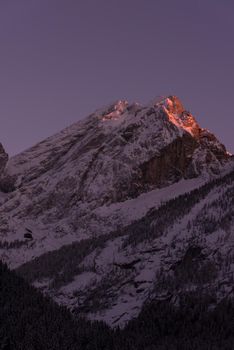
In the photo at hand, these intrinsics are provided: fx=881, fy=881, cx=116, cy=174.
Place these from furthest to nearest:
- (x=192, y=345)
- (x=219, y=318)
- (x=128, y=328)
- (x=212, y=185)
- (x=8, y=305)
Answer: (x=212, y=185) → (x=8, y=305) → (x=128, y=328) → (x=219, y=318) → (x=192, y=345)

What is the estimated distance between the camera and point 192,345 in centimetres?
11562

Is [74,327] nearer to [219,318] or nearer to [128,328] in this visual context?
[128,328]

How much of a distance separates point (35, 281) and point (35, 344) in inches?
2236

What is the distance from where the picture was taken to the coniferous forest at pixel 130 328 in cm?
12044

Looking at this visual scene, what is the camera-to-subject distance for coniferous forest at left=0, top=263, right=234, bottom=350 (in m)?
120

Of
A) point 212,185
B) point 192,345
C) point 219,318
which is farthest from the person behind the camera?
point 212,185

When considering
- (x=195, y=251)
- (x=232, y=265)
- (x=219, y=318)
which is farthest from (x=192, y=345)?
(x=195, y=251)

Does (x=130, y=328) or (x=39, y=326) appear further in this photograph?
(x=39, y=326)

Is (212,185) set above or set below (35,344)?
above

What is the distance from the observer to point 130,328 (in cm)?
13538

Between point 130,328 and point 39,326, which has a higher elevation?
point 39,326

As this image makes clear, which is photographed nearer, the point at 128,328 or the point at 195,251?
the point at 128,328

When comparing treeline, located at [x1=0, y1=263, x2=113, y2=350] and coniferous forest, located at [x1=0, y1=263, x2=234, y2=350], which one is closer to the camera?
coniferous forest, located at [x1=0, y1=263, x2=234, y2=350]

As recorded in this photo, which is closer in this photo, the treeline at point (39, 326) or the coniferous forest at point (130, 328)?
the coniferous forest at point (130, 328)
